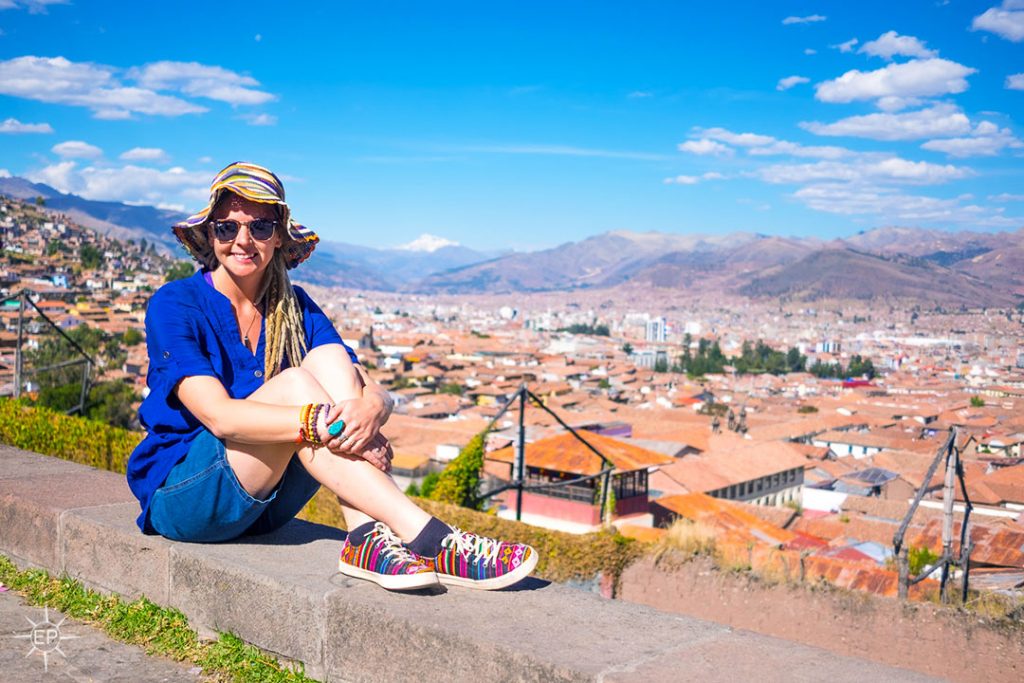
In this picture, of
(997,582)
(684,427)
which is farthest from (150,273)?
(997,582)

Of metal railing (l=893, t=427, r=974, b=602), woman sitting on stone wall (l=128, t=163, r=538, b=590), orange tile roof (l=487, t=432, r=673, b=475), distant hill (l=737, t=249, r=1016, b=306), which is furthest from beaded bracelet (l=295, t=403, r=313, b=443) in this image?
distant hill (l=737, t=249, r=1016, b=306)

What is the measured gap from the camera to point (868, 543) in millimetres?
14711

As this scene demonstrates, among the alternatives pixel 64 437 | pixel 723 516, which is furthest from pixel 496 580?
pixel 723 516

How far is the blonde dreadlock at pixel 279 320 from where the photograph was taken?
2170 millimetres

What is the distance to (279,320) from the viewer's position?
218 cm

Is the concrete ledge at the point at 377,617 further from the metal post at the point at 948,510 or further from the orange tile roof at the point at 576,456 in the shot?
the orange tile roof at the point at 576,456

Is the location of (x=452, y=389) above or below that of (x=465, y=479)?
below

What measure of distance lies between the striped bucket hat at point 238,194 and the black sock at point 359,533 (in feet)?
2.49

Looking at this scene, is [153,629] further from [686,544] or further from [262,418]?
[686,544]

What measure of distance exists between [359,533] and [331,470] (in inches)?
5.8

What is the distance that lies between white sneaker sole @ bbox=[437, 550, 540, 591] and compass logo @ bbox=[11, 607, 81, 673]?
782 millimetres

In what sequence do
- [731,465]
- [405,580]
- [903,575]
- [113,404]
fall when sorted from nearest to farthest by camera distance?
[405,580] → [903,575] → [113,404] → [731,465]

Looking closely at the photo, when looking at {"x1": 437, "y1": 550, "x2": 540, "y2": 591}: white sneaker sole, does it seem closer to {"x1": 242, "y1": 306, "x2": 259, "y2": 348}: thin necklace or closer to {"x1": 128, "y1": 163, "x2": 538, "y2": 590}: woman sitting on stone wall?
{"x1": 128, "y1": 163, "x2": 538, "y2": 590}: woman sitting on stone wall

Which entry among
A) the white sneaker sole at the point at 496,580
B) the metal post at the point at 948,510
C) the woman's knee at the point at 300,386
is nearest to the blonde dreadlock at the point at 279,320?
the woman's knee at the point at 300,386
